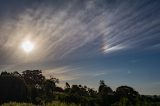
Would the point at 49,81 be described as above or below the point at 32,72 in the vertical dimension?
below

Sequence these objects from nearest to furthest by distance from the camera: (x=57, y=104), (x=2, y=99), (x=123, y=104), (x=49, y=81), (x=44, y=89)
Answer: (x=123, y=104), (x=57, y=104), (x=2, y=99), (x=44, y=89), (x=49, y=81)

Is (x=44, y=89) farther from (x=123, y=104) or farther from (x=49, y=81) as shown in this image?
(x=123, y=104)

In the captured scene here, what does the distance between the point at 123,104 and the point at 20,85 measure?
3591cm

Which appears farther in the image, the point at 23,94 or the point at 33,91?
the point at 33,91

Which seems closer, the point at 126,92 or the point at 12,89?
the point at 12,89

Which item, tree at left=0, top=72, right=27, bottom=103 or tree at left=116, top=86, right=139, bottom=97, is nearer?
tree at left=0, top=72, right=27, bottom=103

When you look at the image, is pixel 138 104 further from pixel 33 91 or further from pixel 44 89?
pixel 44 89

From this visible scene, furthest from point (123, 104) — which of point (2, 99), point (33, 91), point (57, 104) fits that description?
point (33, 91)

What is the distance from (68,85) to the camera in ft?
261

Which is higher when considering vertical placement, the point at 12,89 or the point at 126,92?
the point at 12,89

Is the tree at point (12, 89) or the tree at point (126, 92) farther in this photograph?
the tree at point (126, 92)

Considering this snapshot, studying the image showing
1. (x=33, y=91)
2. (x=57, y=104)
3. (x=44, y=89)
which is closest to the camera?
(x=57, y=104)

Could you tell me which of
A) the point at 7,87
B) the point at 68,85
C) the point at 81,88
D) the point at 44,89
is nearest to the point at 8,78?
the point at 7,87

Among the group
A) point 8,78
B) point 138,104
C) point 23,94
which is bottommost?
point 138,104
